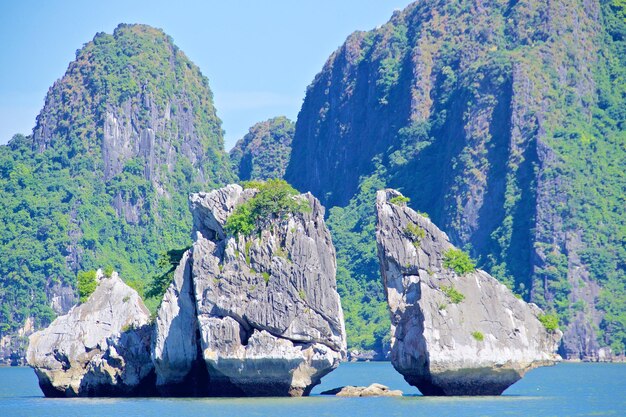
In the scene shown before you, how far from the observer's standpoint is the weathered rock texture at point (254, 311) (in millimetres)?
55156

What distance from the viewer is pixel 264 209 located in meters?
57.5

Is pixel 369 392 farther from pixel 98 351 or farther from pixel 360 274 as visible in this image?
pixel 360 274

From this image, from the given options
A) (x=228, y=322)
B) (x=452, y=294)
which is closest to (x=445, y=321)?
(x=452, y=294)

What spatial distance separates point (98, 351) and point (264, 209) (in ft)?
28.0

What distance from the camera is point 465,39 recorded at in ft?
531

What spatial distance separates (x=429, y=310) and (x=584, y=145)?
8740 centimetres

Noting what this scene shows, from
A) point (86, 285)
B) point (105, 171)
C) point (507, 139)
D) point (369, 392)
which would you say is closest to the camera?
point (369, 392)

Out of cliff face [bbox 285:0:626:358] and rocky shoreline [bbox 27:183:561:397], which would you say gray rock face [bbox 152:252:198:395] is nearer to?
rocky shoreline [bbox 27:183:561:397]

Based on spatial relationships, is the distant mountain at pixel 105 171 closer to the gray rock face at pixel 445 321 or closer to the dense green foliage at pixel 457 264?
the gray rock face at pixel 445 321

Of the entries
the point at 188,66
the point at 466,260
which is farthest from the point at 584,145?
the point at 466,260

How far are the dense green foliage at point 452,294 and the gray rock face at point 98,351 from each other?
36.8 feet

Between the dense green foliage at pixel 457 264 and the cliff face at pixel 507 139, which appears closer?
the dense green foliage at pixel 457 264

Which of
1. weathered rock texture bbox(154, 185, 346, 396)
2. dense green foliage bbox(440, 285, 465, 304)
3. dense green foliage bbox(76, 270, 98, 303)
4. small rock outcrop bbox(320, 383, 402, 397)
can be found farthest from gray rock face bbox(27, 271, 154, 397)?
dense green foliage bbox(440, 285, 465, 304)

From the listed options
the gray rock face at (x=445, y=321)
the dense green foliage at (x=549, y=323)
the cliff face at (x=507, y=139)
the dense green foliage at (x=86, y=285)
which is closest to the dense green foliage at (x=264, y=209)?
the gray rock face at (x=445, y=321)
